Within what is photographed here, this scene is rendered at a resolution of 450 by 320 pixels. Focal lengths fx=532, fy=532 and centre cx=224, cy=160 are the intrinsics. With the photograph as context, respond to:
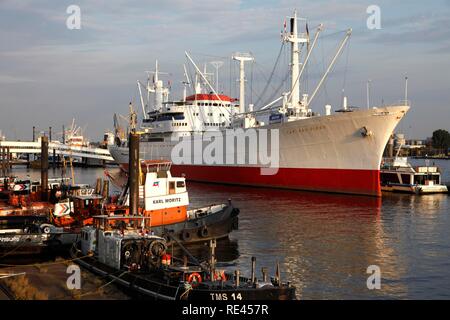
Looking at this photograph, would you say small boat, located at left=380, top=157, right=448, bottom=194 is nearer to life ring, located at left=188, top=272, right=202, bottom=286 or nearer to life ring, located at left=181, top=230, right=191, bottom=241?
life ring, located at left=181, top=230, right=191, bottom=241

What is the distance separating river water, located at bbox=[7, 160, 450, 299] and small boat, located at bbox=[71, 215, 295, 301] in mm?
4041

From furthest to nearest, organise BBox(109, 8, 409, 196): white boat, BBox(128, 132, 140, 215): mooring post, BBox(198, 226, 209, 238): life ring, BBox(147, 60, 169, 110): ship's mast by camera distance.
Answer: BBox(147, 60, 169, 110): ship's mast
BBox(109, 8, 409, 196): white boat
BBox(198, 226, 209, 238): life ring
BBox(128, 132, 140, 215): mooring post

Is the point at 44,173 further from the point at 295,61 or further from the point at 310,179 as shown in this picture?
the point at 295,61

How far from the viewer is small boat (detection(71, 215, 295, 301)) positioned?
1408 cm

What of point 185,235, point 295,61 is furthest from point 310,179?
point 185,235

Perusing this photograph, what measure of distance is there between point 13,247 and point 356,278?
14.6 meters

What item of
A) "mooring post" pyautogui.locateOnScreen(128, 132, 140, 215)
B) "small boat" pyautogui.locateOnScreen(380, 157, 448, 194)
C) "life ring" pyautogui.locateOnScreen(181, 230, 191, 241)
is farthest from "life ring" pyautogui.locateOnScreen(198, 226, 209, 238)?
"small boat" pyautogui.locateOnScreen(380, 157, 448, 194)

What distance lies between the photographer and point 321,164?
49312 mm

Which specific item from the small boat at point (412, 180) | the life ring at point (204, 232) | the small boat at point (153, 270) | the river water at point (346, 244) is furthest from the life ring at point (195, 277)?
the small boat at point (412, 180)

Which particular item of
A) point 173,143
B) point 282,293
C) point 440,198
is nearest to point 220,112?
point 173,143

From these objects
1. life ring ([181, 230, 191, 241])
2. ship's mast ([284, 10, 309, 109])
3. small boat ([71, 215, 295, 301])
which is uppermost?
ship's mast ([284, 10, 309, 109])

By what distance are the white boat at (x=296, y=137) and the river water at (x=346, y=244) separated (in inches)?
160

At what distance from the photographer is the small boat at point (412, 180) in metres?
52.9
